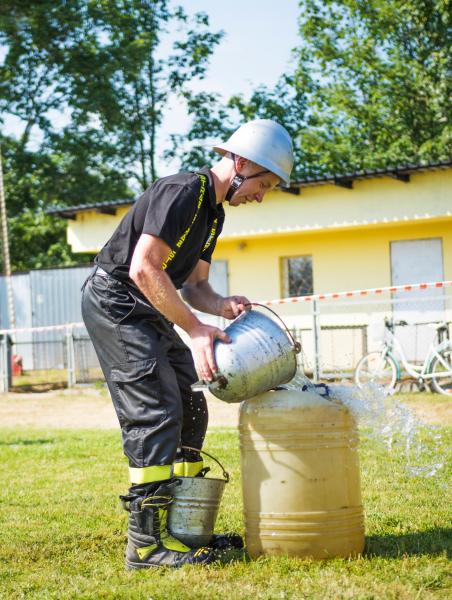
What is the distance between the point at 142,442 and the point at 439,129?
93.3 ft

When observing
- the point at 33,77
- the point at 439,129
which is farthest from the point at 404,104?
the point at 33,77

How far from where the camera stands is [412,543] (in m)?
4.67

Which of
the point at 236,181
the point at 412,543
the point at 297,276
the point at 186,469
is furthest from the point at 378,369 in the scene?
the point at 236,181

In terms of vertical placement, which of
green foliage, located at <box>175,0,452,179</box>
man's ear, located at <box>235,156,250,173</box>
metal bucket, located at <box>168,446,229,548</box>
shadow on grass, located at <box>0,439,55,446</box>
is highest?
green foliage, located at <box>175,0,452,179</box>

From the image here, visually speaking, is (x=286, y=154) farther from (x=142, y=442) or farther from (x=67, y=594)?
(x=67, y=594)

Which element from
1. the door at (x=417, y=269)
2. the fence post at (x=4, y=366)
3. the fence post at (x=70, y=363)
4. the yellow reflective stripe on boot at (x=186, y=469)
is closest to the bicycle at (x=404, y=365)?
the door at (x=417, y=269)

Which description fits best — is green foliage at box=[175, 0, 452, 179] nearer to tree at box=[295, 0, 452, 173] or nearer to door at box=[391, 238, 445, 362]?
tree at box=[295, 0, 452, 173]

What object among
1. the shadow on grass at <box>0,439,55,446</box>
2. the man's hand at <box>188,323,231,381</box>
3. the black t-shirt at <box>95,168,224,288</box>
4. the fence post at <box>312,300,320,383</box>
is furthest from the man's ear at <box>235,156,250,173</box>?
the fence post at <box>312,300,320,383</box>

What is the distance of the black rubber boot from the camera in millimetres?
4309

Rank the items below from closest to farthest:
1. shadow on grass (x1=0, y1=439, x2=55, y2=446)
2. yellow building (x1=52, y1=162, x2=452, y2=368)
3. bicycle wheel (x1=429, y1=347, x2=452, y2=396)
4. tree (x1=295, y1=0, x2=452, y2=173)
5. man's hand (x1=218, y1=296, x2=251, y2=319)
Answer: man's hand (x1=218, y1=296, x2=251, y2=319), shadow on grass (x1=0, y1=439, x2=55, y2=446), bicycle wheel (x1=429, y1=347, x2=452, y2=396), yellow building (x1=52, y1=162, x2=452, y2=368), tree (x1=295, y1=0, x2=452, y2=173)

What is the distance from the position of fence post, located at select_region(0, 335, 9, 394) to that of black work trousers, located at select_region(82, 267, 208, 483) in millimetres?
14287

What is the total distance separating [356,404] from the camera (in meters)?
4.46

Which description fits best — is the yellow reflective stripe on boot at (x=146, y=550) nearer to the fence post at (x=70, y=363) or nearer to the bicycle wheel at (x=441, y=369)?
the bicycle wheel at (x=441, y=369)

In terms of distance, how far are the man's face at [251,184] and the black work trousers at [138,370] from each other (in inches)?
25.9
